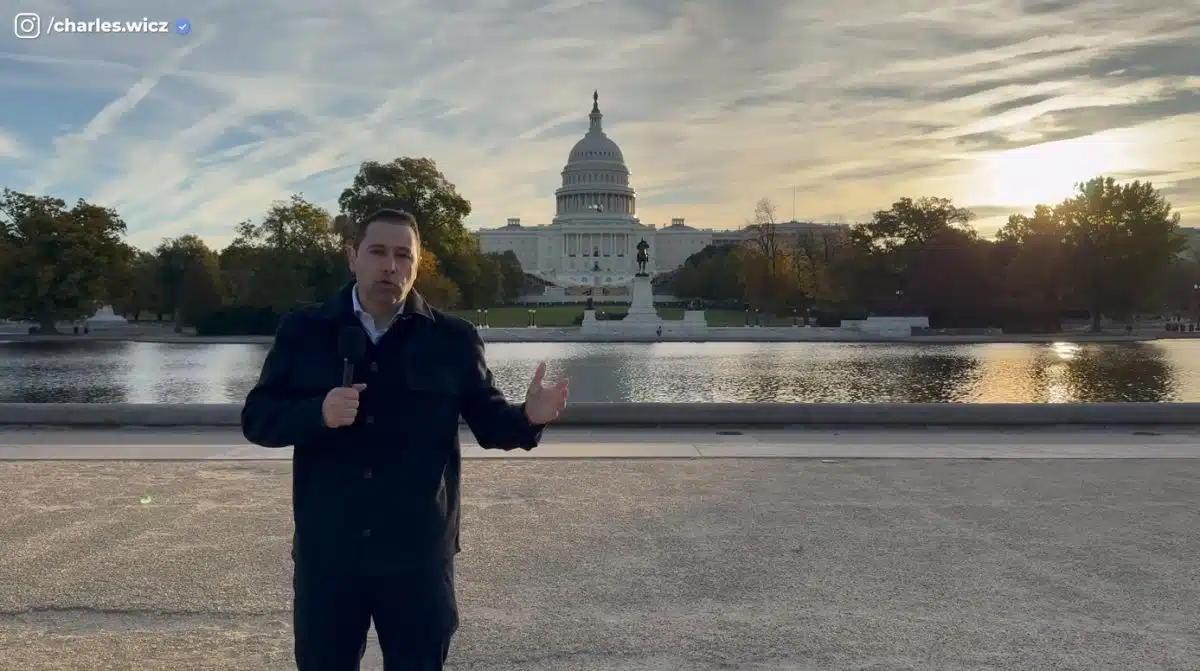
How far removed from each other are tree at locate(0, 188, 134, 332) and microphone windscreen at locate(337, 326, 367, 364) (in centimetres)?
5359

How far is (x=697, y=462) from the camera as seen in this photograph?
9703mm

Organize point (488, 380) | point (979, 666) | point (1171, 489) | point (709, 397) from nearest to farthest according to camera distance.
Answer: point (488, 380)
point (979, 666)
point (1171, 489)
point (709, 397)

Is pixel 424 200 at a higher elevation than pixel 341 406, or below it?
higher

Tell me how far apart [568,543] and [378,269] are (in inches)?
150

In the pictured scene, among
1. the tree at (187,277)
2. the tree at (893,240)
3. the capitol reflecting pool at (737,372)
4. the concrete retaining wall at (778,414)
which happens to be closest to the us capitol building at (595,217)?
the tree at (187,277)

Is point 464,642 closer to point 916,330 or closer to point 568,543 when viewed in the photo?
point 568,543

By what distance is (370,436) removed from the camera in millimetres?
2969

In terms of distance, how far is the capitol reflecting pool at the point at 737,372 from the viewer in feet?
63.0

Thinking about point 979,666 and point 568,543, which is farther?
point 568,543

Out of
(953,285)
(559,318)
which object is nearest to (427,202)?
(559,318)

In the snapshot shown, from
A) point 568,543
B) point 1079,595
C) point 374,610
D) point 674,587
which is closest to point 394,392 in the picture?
point 374,610

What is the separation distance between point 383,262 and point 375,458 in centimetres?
63

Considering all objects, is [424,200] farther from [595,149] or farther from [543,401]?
[595,149]

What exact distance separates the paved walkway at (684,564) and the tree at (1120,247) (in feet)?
153
